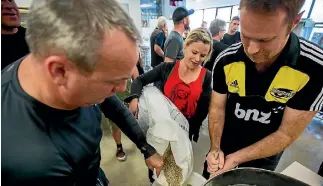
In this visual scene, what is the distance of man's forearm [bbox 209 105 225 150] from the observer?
3.03 ft

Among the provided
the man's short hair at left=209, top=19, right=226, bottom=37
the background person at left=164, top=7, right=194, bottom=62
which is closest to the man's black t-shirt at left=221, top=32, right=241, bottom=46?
the man's short hair at left=209, top=19, right=226, bottom=37

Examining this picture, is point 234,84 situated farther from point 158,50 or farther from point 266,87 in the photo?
point 158,50

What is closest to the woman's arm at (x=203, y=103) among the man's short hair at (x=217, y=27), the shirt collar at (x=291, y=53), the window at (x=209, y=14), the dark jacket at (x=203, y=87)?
the dark jacket at (x=203, y=87)

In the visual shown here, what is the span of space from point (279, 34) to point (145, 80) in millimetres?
865

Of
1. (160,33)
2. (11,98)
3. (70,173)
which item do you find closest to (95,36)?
(11,98)

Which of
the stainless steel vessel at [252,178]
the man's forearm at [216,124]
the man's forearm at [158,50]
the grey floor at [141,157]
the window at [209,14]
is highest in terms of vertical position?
the stainless steel vessel at [252,178]

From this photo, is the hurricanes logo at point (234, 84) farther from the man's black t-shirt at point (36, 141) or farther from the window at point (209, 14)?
the window at point (209, 14)

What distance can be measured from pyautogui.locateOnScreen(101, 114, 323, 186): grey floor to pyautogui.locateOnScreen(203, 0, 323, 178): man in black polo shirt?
1.04 meters

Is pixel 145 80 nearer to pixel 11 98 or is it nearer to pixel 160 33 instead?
pixel 11 98

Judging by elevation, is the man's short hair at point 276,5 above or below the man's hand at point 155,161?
above

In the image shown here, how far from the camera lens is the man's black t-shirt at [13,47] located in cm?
110

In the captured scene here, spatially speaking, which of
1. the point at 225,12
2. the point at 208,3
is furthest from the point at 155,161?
the point at 208,3

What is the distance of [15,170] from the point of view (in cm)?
39

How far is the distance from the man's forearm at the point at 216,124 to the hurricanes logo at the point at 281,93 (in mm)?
245
